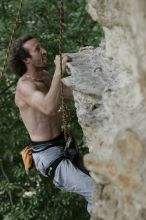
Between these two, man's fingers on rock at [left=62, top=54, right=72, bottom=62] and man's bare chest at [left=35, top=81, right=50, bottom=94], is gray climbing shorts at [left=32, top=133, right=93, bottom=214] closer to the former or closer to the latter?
man's bare chest at [left=35, top=81, right=50, bottom=94]

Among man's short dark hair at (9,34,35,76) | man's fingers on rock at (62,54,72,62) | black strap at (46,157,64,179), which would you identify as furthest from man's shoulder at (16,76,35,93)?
black strap at (46,157,64,179)

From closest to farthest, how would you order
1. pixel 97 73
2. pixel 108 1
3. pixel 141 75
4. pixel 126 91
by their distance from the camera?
pixel 141 75 < pixel 126 91 < pixel 108 1 < pixel 97 73

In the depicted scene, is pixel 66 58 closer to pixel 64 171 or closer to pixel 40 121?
pixel 40 121

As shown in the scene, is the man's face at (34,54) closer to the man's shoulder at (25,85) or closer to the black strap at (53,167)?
the man's shoulder at (25,85)

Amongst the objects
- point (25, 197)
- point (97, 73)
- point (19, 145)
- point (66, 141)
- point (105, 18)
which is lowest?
point (25, 197)

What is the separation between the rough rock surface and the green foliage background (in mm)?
2600

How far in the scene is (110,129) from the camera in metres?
3.41

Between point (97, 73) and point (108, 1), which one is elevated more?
point (108, 1)

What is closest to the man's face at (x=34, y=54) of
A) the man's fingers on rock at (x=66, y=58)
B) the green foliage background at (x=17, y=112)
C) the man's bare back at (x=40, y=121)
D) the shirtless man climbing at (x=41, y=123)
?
the shirtless man climbing at (x=41, y=123)

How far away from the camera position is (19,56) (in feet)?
15.6

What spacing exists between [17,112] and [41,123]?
7.23 ft

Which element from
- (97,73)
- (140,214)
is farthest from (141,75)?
(97,73)

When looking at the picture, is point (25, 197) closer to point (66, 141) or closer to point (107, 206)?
point (66, 141)

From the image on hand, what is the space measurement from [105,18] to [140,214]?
130 cm
